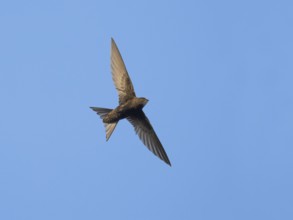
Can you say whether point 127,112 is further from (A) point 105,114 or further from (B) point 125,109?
(A) point 105,114

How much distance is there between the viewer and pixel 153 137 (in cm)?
772

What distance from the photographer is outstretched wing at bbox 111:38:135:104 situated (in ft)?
25.0

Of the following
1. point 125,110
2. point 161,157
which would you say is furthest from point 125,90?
point 161,157

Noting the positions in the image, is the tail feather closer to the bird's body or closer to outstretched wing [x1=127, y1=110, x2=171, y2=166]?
the bird's body

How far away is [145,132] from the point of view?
25.3 feet

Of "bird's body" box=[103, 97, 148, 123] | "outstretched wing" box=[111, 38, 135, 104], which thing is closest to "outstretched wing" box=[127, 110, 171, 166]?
"bird's body" box=[103, 97, 148, 123]

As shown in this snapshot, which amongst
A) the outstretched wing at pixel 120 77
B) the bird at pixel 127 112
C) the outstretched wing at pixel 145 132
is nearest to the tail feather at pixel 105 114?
the bird at pixel 127 112

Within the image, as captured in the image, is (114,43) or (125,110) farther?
(114,43)

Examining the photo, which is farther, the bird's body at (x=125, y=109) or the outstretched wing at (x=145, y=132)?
the outstretched wing at (x=145, y=132)

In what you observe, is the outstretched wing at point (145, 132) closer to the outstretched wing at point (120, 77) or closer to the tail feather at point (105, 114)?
the outstretched wing at point (120, 77)

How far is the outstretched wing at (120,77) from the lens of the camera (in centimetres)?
762

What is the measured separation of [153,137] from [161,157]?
1.34ft

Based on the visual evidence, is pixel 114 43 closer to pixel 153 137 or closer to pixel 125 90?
pixel 125 90

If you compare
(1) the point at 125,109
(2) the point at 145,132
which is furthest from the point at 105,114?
(2) the point at 145,132
